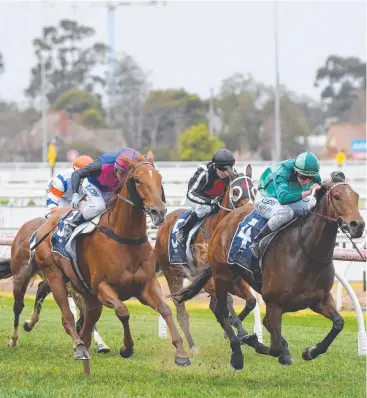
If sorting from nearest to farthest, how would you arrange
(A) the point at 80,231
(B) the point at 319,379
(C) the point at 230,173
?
(B) the point at 319,379, (A) the point at 80,231, (C) the point at 230,173

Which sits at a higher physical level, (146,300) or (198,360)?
(146,300)

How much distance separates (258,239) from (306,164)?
72cm

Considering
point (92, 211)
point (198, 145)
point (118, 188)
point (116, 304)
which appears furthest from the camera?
point (198, 145)

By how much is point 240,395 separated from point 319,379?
0.92 metres

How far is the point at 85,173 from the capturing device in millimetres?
8031

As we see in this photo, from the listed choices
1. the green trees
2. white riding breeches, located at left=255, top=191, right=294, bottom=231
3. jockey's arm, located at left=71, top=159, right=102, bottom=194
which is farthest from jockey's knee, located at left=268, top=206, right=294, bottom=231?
the green trees

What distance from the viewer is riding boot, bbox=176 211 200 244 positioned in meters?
9.58

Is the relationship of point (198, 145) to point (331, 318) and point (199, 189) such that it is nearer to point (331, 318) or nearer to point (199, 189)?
point (199, 189)

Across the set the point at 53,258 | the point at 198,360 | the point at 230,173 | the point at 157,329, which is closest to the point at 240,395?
the point at 198,360

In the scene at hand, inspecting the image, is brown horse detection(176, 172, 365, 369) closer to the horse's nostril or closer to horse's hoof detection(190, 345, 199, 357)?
the horse's nostril

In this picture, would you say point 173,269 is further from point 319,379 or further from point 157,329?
point 319,379

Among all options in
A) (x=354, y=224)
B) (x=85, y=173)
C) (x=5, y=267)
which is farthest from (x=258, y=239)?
(x=5, y=267)

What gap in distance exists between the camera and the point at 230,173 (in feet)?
30.3

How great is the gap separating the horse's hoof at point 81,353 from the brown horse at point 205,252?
4.92ft
